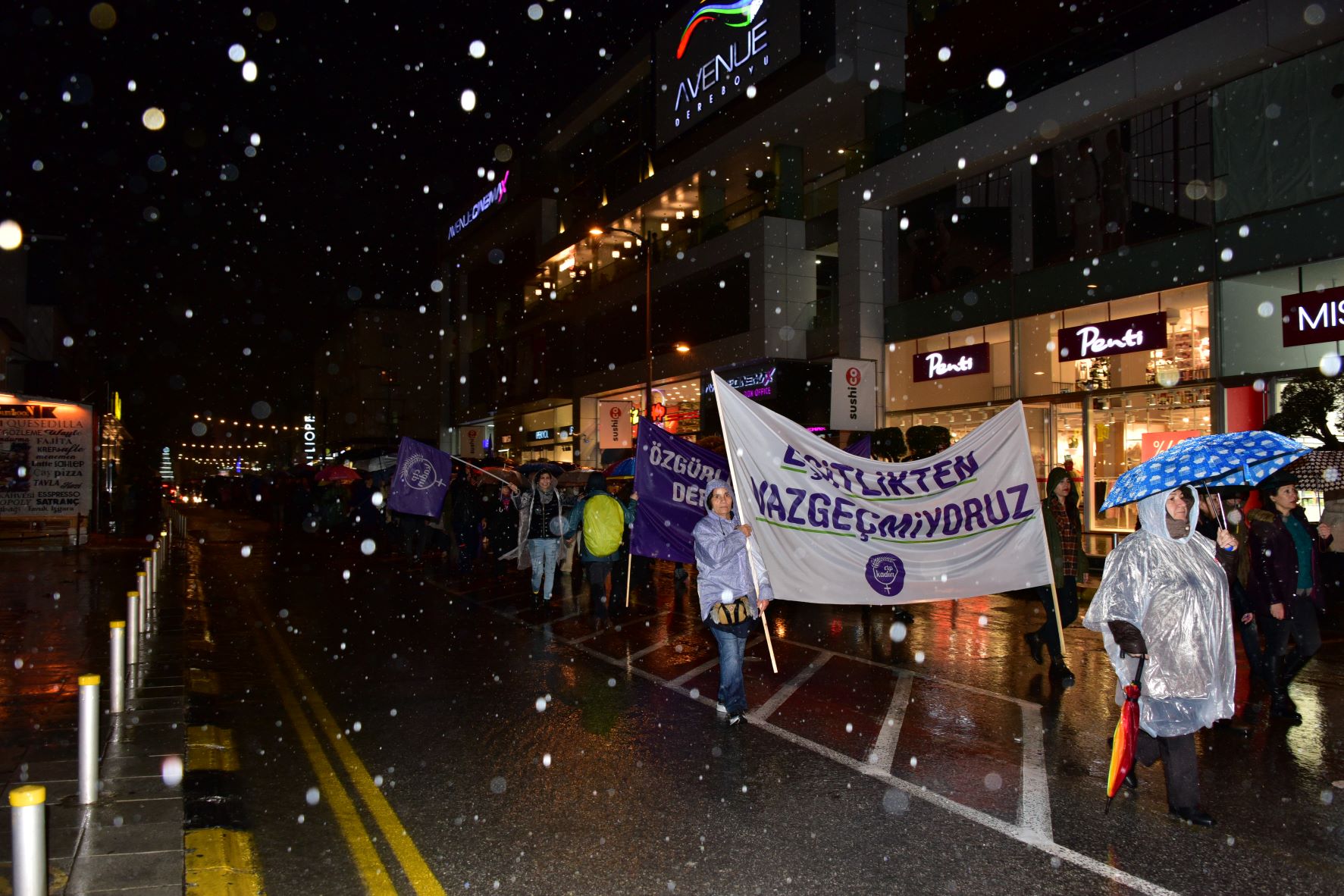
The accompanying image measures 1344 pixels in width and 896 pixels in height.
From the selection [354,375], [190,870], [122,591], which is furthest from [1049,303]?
[354,375]

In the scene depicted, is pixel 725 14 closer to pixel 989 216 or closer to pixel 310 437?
pixel 989 216

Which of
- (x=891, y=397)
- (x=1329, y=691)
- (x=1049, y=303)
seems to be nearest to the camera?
(x=1329, y=691)

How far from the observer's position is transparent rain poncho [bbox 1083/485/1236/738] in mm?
5039

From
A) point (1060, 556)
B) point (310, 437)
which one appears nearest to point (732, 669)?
point (1060, 556)

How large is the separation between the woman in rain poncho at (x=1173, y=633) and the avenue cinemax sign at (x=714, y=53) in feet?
83.4

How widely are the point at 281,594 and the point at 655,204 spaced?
82.4 feet

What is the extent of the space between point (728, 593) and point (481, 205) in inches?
2013

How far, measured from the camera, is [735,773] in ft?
19.0

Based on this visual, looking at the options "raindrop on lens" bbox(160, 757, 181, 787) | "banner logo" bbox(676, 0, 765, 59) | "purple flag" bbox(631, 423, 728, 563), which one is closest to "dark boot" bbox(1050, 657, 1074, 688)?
"purple flag" bbox(631, 423, 728, 563)

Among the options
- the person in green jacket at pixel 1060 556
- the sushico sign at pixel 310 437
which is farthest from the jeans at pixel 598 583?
the sushico sign at pixel 310 437

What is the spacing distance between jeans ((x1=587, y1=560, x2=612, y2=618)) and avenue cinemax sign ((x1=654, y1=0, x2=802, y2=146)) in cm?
2060

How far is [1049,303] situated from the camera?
68.0 ft

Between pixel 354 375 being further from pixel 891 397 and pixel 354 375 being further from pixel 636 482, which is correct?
pixel 636 482

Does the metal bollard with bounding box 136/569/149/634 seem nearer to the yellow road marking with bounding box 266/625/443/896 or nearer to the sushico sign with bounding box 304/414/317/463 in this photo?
the yellow road marking with bounding box 266/625/443/896
